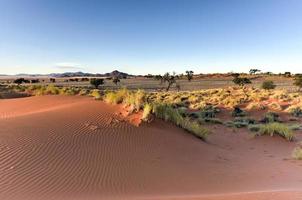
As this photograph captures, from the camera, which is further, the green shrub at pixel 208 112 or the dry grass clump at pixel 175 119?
the green shrub at pixel 208 112

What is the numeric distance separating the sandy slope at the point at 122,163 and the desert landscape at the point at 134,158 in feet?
0.06

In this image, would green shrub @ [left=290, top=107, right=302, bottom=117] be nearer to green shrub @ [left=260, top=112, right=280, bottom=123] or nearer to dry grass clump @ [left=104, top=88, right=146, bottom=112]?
green shrub @ [left=260, top=112, right=280, bottom=123]

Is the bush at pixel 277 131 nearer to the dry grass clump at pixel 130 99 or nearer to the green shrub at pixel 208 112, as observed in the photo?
the dry grass clump at pixel 130 99

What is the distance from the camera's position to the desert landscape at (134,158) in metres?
7.04

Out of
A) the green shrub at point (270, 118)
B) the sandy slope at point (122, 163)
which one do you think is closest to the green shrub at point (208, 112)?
the green shrub at point (270, 118)

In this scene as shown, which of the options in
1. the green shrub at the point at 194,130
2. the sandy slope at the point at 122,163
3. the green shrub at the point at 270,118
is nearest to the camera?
the sandy slope at the point at 122,163

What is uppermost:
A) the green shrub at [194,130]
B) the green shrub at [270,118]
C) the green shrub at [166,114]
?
the green shrub at [166,114]

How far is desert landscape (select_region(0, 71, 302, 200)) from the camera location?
7044 millimetres

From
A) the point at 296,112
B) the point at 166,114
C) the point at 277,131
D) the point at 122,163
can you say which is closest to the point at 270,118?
the point at 296,112

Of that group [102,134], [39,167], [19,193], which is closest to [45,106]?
[102,134]

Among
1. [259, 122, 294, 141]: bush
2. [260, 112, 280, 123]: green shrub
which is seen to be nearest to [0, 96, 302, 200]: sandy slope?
[259, 122, 294, 141]: bush

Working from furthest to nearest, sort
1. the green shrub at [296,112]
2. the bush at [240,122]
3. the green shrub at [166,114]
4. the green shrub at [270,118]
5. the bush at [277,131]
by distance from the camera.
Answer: the green shrub at [296,112], the green shrub at [270,118], the bush at [240,122], the bush at [277,131], the green shrub at [166,114]

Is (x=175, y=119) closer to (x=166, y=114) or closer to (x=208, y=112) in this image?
(x=166, y=114)

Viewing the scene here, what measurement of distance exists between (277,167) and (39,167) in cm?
648
